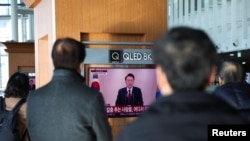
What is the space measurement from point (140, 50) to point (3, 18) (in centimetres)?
1537

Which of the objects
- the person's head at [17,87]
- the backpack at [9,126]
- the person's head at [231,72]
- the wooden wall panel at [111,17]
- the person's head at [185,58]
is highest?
the wooden wall panel at [111,17]

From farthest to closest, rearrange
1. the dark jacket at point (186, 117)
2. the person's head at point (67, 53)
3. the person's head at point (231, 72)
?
the person's head at point (231, 72) < the person's head at point (67, 53) < the dark jacket at point (186, 117)

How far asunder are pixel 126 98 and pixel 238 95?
1149 millimetres

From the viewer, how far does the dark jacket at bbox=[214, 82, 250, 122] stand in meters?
2.78

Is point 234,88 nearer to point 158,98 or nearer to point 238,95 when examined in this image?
point 238,95

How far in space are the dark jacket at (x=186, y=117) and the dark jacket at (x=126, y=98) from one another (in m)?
2.46

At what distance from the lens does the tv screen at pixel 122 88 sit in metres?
3.62

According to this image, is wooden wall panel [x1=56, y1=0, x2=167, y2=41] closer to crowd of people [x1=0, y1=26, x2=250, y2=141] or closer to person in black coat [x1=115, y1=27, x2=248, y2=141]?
crowd of people [x1=0, y1=26, x2=250, y2=141]

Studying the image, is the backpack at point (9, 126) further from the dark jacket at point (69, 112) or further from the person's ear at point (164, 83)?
the person's ear at point (164, 83)

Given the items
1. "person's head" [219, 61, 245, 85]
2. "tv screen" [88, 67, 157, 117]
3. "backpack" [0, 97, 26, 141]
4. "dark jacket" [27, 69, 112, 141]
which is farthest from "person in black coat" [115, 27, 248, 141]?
"tv screen" [88, 67, 157, 117]

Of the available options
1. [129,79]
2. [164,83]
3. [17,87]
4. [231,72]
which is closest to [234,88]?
[231,72]

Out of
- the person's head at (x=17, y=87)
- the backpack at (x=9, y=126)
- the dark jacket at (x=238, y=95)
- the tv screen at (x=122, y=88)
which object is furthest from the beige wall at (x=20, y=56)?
the dark jacket at (x=238, y=95)

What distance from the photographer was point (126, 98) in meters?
3.69

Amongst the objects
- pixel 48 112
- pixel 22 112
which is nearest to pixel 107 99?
pixel 22 112
